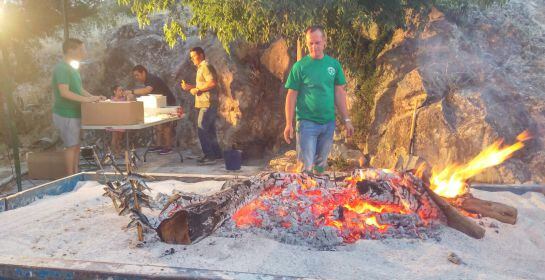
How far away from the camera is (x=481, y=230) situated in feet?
11.3

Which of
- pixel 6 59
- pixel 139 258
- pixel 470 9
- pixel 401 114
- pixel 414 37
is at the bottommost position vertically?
pixel 139 258

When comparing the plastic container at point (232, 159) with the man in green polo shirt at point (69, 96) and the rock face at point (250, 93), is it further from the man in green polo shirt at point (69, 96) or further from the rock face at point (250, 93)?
the man in green polo shirt at point (69, 96)

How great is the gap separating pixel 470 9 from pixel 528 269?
615 centimetres

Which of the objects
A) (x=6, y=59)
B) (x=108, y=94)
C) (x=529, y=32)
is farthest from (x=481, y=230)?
(x=108, y=94)

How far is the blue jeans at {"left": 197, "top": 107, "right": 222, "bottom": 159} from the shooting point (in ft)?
28.8

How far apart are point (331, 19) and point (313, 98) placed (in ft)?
10.8

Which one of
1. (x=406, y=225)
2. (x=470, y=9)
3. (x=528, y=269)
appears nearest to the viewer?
(x=528, y=269)

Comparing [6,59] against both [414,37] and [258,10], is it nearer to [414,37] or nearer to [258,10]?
[258,10]

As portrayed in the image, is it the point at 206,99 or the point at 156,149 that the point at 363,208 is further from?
the point at 156,149

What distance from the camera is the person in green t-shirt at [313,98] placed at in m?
4.88

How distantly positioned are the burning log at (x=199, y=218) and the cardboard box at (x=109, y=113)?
2499mm

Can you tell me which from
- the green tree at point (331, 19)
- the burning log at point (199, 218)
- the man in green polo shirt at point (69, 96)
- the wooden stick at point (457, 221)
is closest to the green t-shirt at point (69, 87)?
the man in green polo shirt at point (69, 96)

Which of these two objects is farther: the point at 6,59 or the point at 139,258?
the point at 6,59

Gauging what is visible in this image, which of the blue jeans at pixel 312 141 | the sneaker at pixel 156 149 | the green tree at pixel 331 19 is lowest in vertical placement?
the sneaker at pixel 156 149
